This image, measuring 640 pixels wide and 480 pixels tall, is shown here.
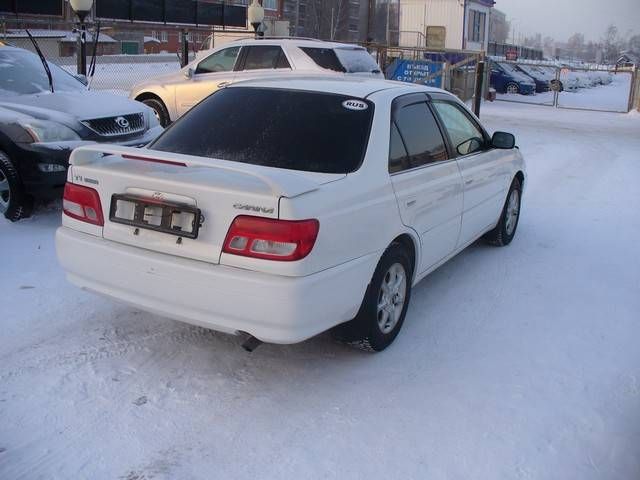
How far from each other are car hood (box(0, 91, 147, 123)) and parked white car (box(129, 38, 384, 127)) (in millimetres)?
4417

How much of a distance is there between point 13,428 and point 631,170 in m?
10.5

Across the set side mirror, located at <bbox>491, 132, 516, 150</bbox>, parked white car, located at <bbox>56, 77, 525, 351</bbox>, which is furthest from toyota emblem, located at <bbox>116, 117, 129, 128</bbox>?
side mirror, located at <bbox>491, 132, 516, 150</bbox>

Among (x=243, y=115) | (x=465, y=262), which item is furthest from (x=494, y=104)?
(x=243, y=115)

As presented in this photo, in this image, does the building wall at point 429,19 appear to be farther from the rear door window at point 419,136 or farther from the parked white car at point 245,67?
the rear door window at point 419,136

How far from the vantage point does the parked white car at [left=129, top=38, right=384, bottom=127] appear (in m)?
12.1

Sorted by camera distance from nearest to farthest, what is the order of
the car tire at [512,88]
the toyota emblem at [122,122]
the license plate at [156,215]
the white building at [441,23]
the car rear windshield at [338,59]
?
the license plate at [156,215] → the toyota emblem at [122,122] → the car rear windshield at [338,59] → the car tire at [512,88] → the white building at [441,23]

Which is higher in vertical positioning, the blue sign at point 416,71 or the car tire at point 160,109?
the blue sign at point 416,71

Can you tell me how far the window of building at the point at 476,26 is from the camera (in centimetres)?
3644

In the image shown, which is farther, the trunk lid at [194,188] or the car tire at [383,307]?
the car tire at [383,307]

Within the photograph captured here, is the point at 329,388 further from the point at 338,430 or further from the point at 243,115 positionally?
the point at 243,115

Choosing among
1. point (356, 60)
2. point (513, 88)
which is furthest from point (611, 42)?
point (356, 60)

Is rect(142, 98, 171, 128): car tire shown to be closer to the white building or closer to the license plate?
the license plate

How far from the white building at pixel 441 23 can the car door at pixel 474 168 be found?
30832 mm

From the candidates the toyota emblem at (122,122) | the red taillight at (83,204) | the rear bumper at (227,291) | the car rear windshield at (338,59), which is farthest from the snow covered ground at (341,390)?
the car rear windshield at (338,59)
